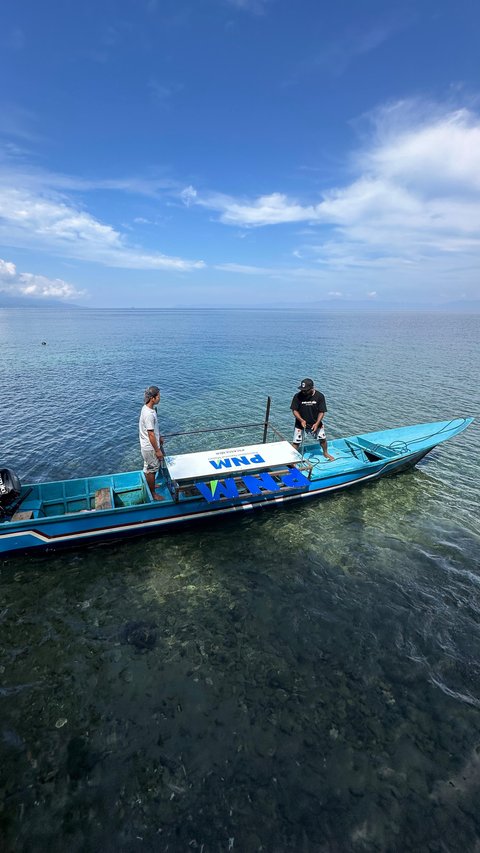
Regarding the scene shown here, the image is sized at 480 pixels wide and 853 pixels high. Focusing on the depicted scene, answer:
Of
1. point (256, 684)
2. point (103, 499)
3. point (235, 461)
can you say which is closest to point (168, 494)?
point (103, 499)

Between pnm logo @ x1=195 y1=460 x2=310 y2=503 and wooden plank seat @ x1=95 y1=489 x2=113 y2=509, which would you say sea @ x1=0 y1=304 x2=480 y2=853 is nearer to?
wooden plank seat @ x1=95 y1=489 x2=113 y2=509

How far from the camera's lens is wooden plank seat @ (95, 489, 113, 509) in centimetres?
1192

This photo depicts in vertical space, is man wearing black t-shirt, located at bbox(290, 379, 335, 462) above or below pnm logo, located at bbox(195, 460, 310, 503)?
above

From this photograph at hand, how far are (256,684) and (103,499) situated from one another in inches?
302

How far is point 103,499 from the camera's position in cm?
1221

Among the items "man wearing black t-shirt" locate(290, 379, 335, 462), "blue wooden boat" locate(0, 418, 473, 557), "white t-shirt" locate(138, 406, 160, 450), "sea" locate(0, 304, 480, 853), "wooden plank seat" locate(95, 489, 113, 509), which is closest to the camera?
"sea" locate(0, 304, 480, 853)

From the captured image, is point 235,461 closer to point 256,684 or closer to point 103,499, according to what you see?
point 103,499

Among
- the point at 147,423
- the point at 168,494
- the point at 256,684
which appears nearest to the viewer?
the point at 256,684

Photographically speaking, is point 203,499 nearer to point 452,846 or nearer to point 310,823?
point 310,823

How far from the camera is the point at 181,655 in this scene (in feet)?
26.8

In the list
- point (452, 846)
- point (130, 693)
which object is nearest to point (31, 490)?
point (130, 693)

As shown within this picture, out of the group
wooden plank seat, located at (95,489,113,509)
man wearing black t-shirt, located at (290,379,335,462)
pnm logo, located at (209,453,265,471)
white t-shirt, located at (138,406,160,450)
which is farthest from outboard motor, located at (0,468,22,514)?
man wearing black t-shirt, located at (290,379,335,462)

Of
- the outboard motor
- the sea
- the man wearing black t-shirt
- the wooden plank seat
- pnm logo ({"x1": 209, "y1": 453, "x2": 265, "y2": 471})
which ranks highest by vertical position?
the man wearing black t-shirt

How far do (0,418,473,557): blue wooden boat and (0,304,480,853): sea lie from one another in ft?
2.39
